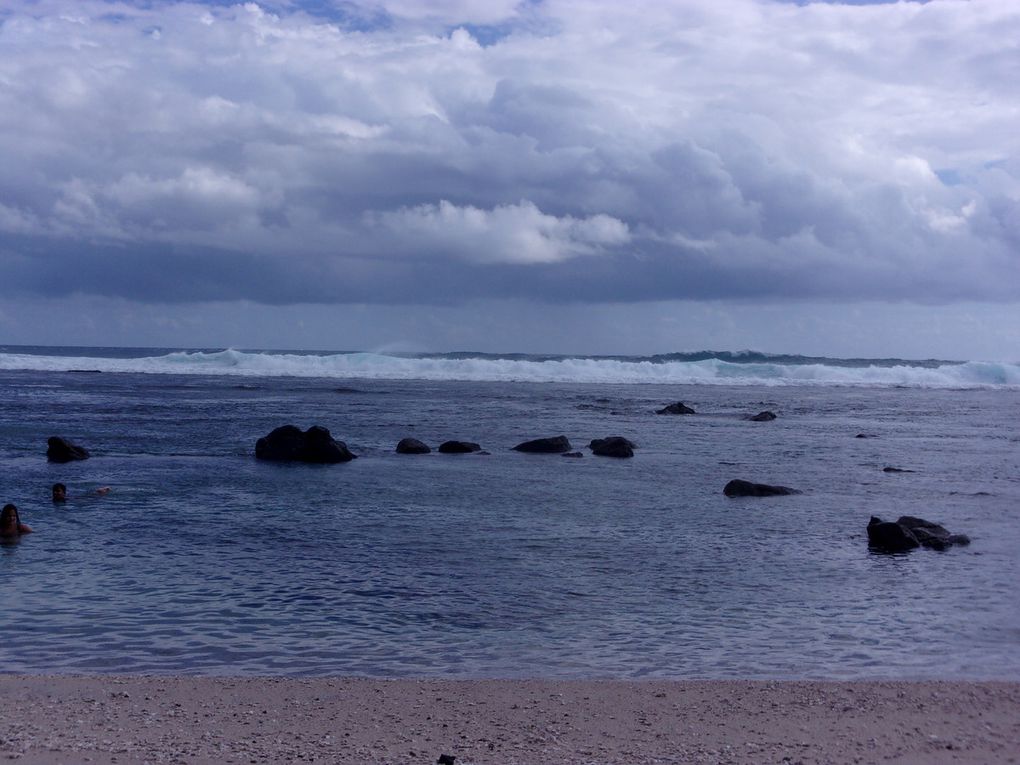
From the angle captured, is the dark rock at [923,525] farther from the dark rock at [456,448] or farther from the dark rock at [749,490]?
the dark rock at [456,448]

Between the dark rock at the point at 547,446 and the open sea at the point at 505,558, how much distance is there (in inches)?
39.5

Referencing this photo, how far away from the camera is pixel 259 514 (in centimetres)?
1697

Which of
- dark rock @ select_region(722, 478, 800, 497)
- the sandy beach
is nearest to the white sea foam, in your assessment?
dark rock @ select_region(722, 478, 800, 497)

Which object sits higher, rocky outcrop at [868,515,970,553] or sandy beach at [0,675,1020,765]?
rocky outcrop at [868,515,970,553]

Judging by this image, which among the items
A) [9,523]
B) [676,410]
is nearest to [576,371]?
[676,410]

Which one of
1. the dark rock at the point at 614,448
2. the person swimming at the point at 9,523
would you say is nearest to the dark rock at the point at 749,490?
the dark rock at the point at 614,448

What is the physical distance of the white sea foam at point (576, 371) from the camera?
74.9 m

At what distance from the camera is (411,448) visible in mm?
26578

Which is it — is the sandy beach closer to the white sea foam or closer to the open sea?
the open sea

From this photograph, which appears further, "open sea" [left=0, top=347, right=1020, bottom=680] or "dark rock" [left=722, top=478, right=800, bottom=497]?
"dark rock" [left=722, top=478, right=800, bottom=497]

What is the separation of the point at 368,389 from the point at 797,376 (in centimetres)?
3878

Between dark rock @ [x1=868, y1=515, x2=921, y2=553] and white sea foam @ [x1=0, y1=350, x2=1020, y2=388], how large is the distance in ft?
189

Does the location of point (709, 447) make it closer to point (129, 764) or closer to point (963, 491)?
point (963, 491)

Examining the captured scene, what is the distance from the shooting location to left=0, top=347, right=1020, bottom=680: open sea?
9422 mm
